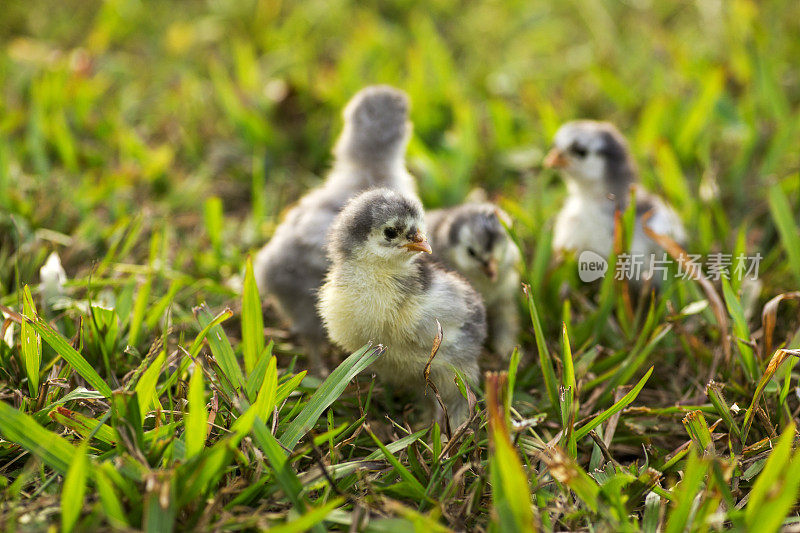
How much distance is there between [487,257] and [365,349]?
1047mm

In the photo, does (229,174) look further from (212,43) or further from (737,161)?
(737,161)

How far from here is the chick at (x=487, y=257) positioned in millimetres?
3070

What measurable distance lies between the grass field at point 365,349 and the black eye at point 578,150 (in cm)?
37

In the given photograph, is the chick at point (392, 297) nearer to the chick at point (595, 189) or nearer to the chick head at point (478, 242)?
the chick head at point (478, 242)

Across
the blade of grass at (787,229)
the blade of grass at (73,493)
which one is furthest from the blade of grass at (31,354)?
the blade of grass at (787,229)

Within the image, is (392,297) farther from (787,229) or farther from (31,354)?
(787,229)

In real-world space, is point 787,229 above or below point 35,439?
above

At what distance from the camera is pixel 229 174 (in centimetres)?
446

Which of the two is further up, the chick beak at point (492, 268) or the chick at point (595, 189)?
the chick at point (595, 189)

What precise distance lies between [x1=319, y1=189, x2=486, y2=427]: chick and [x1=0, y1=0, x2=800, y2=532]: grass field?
0.52ft

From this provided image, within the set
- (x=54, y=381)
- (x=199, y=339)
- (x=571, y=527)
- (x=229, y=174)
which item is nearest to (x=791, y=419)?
(x=571, y=527)

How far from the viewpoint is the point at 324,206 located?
9.75ft

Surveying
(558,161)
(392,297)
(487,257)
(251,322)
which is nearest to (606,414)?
(392,297)

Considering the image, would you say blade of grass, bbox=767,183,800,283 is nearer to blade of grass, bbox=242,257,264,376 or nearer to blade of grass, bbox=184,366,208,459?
blade of grass, bbox=242,257,264,376
